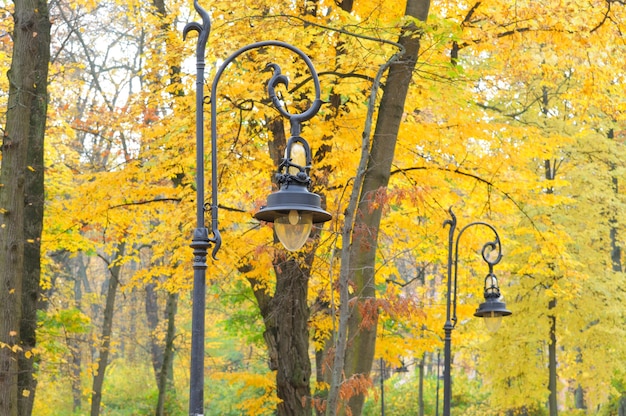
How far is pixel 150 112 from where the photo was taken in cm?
1552

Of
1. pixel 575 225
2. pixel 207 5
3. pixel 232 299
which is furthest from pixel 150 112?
pixel 575 225

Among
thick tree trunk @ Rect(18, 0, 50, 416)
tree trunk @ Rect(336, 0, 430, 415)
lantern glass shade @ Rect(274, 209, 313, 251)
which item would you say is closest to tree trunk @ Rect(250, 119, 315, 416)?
tree trunk @ Rect(336, 0, 430, 415)

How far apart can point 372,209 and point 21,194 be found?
5.24m

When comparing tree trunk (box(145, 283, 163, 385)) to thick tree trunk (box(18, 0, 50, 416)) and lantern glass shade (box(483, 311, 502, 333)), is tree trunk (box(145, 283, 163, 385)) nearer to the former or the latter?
thick tree trunk (box(18, 0, 50, 416))

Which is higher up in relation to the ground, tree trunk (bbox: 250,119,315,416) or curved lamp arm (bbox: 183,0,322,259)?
curved lamp arm (bbox: 183,0,322,259)

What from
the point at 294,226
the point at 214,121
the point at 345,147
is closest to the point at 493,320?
the point at 345,147

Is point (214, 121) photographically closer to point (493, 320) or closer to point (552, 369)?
point (493, 320)

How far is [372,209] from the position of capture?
9656 mm

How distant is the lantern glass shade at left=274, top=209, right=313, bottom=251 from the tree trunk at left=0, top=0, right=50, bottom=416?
6325mm

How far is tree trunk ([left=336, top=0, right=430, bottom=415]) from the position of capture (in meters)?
9.78

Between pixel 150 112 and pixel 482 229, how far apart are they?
699 cm

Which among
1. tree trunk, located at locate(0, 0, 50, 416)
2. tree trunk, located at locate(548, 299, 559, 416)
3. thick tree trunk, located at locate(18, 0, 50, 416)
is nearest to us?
tree trunk, located at locate(0, 0, 50, 416)

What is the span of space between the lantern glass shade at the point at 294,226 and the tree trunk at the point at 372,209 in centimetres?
362

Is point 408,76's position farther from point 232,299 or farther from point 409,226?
point 232,299
